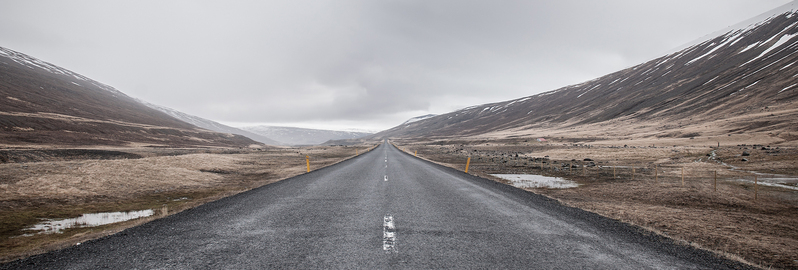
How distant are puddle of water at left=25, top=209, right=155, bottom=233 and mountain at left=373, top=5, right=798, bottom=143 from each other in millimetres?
60548

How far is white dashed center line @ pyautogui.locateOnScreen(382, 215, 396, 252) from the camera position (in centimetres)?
538

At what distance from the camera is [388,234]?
6117mm

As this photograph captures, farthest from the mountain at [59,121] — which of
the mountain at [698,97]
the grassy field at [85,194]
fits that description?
the mountain at [698,97]

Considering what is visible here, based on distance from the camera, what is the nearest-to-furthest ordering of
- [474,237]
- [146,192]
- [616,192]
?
1. [474,237]
2. [146,192]
3. [616,192]

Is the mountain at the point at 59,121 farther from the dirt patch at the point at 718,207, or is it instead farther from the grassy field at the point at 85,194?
the dirt patch at the point at 718,207

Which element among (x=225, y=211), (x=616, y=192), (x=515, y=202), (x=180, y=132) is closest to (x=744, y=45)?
(x=616, y=192)

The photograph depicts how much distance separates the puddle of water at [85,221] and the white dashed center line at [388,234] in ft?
25.2

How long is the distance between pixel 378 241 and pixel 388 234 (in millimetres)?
454

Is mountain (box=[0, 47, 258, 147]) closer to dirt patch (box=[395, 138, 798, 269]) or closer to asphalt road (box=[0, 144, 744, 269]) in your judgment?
asphalt road (box=[0, 144, 744, 269])

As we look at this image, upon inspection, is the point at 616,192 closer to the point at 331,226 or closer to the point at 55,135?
the point at 331,226

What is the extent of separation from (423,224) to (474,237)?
53.5 inches

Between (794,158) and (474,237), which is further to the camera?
(794,158)

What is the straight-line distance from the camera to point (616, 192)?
47.1 feet

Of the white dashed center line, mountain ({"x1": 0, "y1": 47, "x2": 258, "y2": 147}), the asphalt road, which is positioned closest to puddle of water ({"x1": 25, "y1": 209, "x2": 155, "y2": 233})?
the asphalt road
